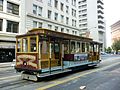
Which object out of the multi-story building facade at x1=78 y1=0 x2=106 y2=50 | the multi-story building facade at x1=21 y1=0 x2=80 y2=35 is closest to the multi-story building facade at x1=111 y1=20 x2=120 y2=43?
the multi-story building facade at x1=78 y1=0 x2=106 y2=50

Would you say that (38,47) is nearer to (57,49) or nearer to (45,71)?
(45,71)

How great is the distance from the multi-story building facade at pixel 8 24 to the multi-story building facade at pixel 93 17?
68.4 metres

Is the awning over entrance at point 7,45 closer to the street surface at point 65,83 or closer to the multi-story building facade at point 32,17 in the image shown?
the multi-story building facade at point 32,17

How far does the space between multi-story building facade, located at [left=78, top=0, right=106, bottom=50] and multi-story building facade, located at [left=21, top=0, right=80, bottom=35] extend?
49.5 meters

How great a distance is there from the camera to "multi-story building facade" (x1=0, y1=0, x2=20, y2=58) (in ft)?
93.6

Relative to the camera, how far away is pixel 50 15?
39.4m

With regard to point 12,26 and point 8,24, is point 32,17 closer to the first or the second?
point 12,26

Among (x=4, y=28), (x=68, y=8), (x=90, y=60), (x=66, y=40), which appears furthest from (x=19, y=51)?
(x=68, y=8)

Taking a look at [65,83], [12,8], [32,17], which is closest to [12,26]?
[12,8]

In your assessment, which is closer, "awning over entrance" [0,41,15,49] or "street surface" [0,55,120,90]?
"street surface" [0,55,120,90]

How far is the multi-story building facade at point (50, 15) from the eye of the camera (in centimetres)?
3313

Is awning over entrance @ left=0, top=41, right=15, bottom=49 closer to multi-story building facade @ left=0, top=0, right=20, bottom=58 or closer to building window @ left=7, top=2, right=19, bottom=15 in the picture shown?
multi-story building facade @ left=0, top=0, right=20, bottom=58

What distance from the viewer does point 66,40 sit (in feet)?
47.1

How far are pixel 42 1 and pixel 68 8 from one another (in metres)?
11.1
